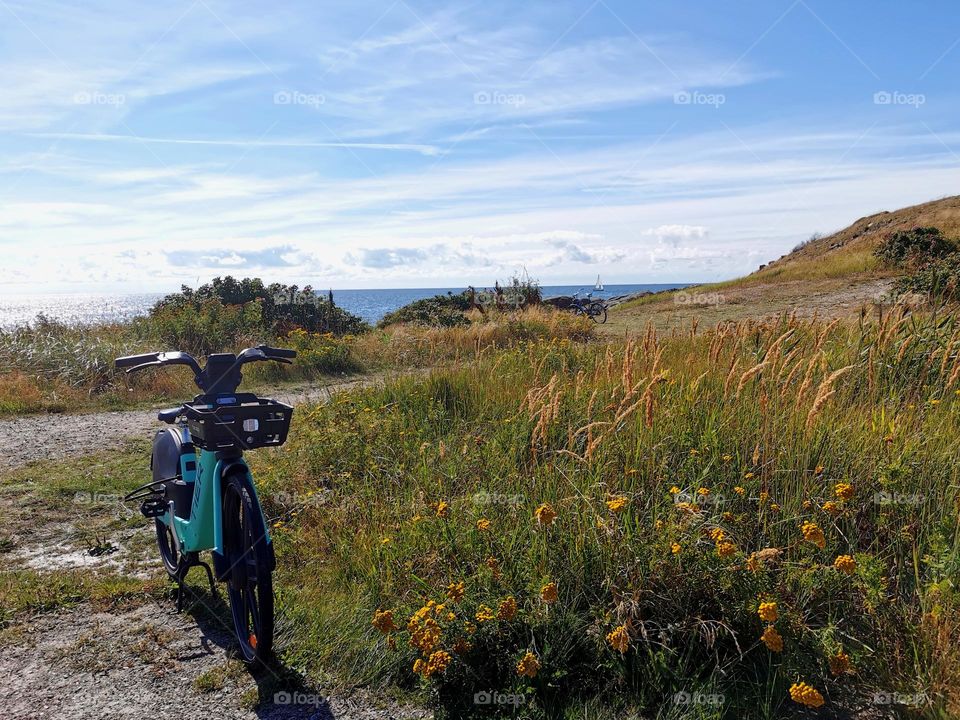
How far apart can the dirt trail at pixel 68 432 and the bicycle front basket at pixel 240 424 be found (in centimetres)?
430

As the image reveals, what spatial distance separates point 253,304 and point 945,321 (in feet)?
47.2

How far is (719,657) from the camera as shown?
10.6ft

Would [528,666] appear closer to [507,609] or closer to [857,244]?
[507,609]

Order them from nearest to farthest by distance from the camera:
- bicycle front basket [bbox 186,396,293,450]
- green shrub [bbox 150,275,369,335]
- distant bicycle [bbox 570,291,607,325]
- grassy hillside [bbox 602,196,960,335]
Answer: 1. bicycle front basket [bbox 186,396,293,450]
2. green shrub [bbox 150,275,369,335]
3. grassy hillside [bbox 602,196,960,335]
4. distant bicycle [bbox 570,291,607,325]

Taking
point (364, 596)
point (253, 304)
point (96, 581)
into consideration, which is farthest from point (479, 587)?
point (253, 304)

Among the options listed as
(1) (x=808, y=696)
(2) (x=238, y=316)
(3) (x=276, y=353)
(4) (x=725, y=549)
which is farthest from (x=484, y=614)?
(2) (x=238, y=316)

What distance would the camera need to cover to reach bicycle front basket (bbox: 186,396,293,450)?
3.43 m

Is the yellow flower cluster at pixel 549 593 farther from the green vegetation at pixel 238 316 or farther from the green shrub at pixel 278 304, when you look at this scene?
the green shrub at pixel 278 304

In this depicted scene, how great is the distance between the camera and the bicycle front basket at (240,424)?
3.43 metres

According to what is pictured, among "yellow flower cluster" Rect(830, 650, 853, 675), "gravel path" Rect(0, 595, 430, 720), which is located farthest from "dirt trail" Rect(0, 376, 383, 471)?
"yellow flower cluster" Rect(830, 650, 853, 675)

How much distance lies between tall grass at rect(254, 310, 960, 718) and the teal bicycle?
1.06 feet

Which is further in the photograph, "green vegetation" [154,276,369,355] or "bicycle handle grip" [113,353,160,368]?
"green vegetation" [154,276,369,355]

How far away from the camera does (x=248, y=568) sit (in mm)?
3488

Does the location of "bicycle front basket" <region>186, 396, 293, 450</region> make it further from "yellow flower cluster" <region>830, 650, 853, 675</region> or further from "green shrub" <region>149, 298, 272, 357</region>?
"green shrub" <region>149, 298, 272, 357</region>
